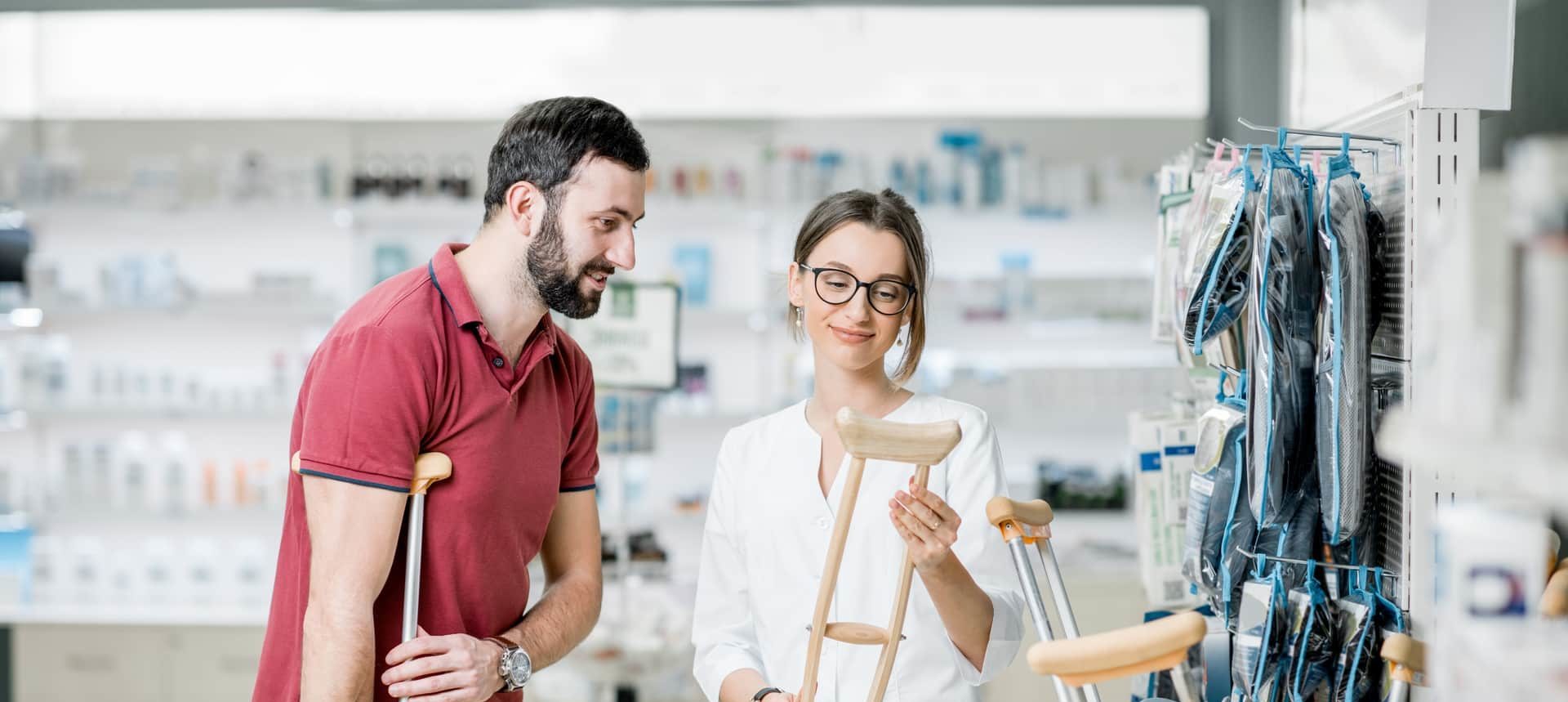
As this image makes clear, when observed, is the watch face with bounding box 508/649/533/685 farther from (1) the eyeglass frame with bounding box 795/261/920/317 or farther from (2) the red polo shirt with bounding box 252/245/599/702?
(1) the eyeglass frame with bounding box 795/261/920/317

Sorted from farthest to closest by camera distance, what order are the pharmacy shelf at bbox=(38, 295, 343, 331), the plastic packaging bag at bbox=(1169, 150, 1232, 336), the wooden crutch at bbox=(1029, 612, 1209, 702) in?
1. the pharmacy shelf at bbox=(38, 295, 343, 331)
2. the plastic packaging bag at bbox=(1169, 150, 1232, 336)
3. the wooden crutch at bbox=(1029, 612, 1209, 702)

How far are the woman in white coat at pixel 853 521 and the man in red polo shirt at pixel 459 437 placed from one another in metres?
0.33

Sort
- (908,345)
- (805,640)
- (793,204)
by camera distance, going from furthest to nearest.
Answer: (793,204)
(908,345)
(805,640)

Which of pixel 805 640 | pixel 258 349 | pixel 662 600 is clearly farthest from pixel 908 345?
pixel 258 349

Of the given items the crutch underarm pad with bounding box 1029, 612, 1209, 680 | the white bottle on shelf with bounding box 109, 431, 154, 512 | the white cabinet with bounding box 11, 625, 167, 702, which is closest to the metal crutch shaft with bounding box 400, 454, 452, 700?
the crutch underarm pad with bounding box 1029, 612, 1209, 680

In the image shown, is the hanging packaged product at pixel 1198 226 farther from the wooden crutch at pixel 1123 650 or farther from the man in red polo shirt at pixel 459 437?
the man in red polo shirt at pixel 459 437

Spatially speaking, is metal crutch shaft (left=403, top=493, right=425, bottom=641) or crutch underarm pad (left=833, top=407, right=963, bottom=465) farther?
metal crutch shaft (left=403, top=493, right=425, bottom=641)

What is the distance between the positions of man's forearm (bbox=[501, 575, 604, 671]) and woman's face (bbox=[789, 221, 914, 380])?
2.34 ft

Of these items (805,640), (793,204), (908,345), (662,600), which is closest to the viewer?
(805,640)

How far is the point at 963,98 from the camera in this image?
491 centimetres

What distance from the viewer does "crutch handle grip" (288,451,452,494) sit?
1692 mm

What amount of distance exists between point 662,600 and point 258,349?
234cm

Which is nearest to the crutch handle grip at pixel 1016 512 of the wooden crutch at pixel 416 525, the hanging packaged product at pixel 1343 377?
the hanging packaged product at pixel 1343 377

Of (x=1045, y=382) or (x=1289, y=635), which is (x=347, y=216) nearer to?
(x=1045, y=382)
